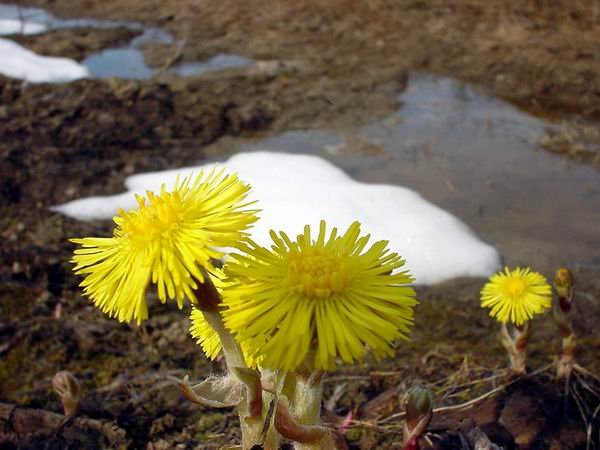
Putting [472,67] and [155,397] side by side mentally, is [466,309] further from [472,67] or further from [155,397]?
[472,67]

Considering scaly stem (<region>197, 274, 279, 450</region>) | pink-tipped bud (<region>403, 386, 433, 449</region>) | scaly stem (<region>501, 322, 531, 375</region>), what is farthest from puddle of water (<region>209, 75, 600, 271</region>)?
scaly stem (<region>197, 274, 279, 450</region>)

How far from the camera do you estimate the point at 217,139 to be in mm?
5555

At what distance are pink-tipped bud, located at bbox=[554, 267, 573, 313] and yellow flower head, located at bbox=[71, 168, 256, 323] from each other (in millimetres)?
1394

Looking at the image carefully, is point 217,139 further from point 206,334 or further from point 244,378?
point 244,378

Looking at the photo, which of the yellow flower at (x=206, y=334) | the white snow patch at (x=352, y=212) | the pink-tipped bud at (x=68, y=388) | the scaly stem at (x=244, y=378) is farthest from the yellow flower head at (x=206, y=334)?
the white snow patch at (x=352, y=212)

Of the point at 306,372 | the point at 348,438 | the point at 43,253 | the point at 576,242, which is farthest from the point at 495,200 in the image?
the point at 306,372

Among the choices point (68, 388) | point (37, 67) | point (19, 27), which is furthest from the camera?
point (19, 27)

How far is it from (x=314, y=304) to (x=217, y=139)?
4.69m

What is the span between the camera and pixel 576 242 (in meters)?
3.85

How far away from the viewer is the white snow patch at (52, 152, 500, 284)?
3.59 m

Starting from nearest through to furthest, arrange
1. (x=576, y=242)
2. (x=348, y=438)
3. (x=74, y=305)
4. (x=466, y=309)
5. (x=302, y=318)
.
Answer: (x=302, y=318) → (x=348, y=438) → (x=74, y=305) → (x=466, y=309) → (x=576, y=242)

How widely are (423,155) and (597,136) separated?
158 cm

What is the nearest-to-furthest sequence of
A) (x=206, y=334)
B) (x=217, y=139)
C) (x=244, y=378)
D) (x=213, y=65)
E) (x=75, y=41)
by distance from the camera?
(x=244, y=378)
(x=206, y=334)
(x=217, y=139)
(x=213, y=65)
(x=75, y=41)

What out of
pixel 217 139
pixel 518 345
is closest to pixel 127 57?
pixel 217 139
